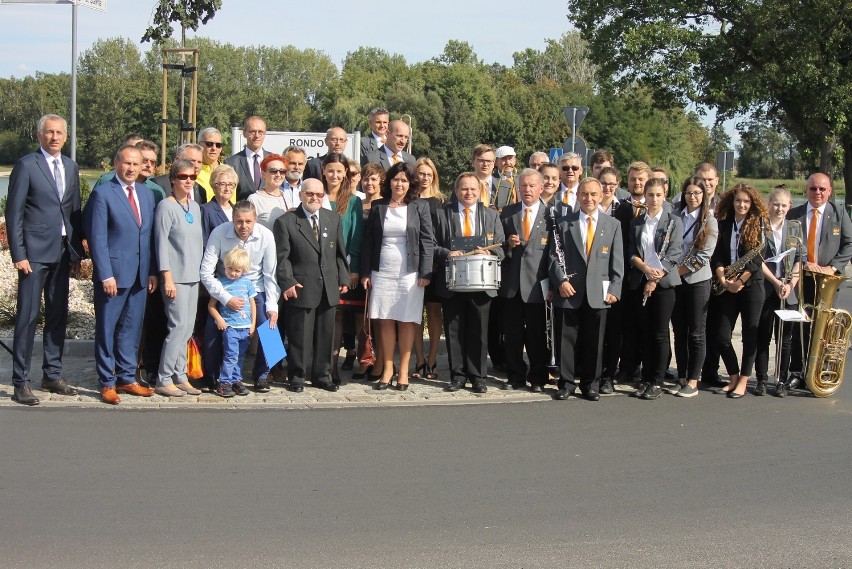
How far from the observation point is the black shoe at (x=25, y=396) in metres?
8.13

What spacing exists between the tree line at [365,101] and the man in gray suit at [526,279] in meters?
42.6

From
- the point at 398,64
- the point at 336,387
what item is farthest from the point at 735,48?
the point at 398,64

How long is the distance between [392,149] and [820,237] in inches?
184

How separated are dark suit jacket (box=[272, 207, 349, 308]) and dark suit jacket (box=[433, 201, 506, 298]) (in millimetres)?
1004

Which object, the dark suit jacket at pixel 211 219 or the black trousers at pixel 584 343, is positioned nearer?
the black trousers at pixel 584 343

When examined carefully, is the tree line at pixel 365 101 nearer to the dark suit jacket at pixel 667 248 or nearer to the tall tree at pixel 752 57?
the tall tree at pixel 752 57

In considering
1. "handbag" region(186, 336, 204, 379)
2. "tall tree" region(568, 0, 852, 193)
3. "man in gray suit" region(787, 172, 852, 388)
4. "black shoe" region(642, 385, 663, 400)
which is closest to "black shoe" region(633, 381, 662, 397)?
"black shoe" region(642, 385, 663, 400)

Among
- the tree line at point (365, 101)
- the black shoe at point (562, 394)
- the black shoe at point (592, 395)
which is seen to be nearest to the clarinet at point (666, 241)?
the black shoe at point (592, 395)

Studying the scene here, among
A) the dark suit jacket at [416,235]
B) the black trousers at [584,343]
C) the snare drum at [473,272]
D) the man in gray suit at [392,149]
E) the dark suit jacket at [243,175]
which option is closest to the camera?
the snare drum at [473,272]

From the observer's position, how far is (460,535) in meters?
5.28

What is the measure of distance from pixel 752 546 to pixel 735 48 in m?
27.1

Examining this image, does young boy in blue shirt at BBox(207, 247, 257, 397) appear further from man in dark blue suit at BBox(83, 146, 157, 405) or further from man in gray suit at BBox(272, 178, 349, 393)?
man in dark blue suit at BBox(83, 146, 157, 405)

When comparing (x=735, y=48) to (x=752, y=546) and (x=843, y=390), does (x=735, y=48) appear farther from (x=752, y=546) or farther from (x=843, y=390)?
(x=752, y=546)

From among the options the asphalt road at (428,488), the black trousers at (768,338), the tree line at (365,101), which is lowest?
the asphalt road at (428,488)
